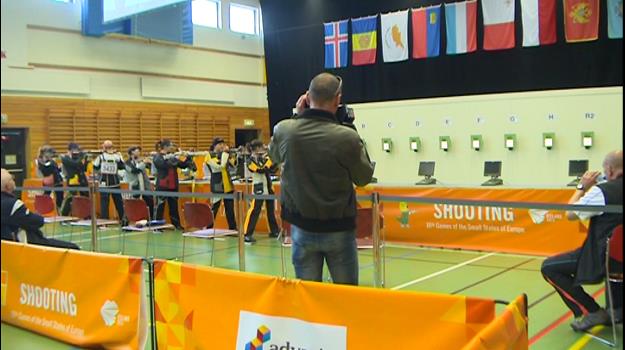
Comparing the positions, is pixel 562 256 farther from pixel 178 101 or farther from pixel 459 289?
pixel 178 101

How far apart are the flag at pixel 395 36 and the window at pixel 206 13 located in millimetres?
7342

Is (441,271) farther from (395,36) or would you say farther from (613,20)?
(395,36)

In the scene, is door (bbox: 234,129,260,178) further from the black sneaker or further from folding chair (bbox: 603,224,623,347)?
folding chair (bbox: 603,224,623,347)

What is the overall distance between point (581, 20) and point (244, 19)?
1196 centimetres

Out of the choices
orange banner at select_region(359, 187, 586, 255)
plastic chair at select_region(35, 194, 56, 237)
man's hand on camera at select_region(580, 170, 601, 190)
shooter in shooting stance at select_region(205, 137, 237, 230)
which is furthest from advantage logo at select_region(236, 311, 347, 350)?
shooter in shooting stance at select_region(205, 137, 237, 230)

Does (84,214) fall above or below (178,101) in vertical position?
below

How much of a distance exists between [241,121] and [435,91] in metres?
8.06

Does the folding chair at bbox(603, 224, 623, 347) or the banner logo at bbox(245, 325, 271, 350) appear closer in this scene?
the banner logo at bbox(245, 325, 271, 350)

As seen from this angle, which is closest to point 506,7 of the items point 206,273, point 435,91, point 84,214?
point 435,91

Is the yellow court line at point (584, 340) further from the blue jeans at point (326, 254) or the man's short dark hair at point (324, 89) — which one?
the man's short dark hair at point (324, 89)

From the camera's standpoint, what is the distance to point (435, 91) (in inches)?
544

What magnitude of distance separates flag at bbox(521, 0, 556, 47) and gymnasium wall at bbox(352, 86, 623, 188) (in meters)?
2.63

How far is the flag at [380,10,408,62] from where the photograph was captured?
1301cm

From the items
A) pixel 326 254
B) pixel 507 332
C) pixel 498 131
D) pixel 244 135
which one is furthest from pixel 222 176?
pixel 244 135
